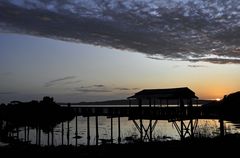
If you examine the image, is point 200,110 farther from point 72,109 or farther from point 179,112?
point 72,109

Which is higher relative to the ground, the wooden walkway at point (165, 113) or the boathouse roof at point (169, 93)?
the boathouse roof at point (169, 93)

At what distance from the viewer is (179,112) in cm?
4022

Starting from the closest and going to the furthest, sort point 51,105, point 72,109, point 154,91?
point 154,91, point 72,109, point 51,105

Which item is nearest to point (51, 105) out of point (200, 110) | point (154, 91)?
point (154, 91)

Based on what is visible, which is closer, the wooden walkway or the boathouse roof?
the wooden walkway

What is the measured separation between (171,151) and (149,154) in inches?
54.1

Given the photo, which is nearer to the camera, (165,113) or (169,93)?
(165,113)

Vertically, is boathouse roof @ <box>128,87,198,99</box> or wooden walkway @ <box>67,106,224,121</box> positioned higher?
boathouse roof @ <box>128,87,198,99</box>

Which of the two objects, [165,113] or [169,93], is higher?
[169,93]

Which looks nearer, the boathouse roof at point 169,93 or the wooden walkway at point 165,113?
the wooden walkway at point 165,113

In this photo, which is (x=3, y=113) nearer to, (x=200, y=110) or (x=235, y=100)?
(x=200, y=110)

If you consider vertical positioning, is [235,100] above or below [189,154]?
above

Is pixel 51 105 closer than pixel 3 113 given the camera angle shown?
No

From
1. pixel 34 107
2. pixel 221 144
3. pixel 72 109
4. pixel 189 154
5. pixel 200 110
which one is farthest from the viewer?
pixel 34 107
